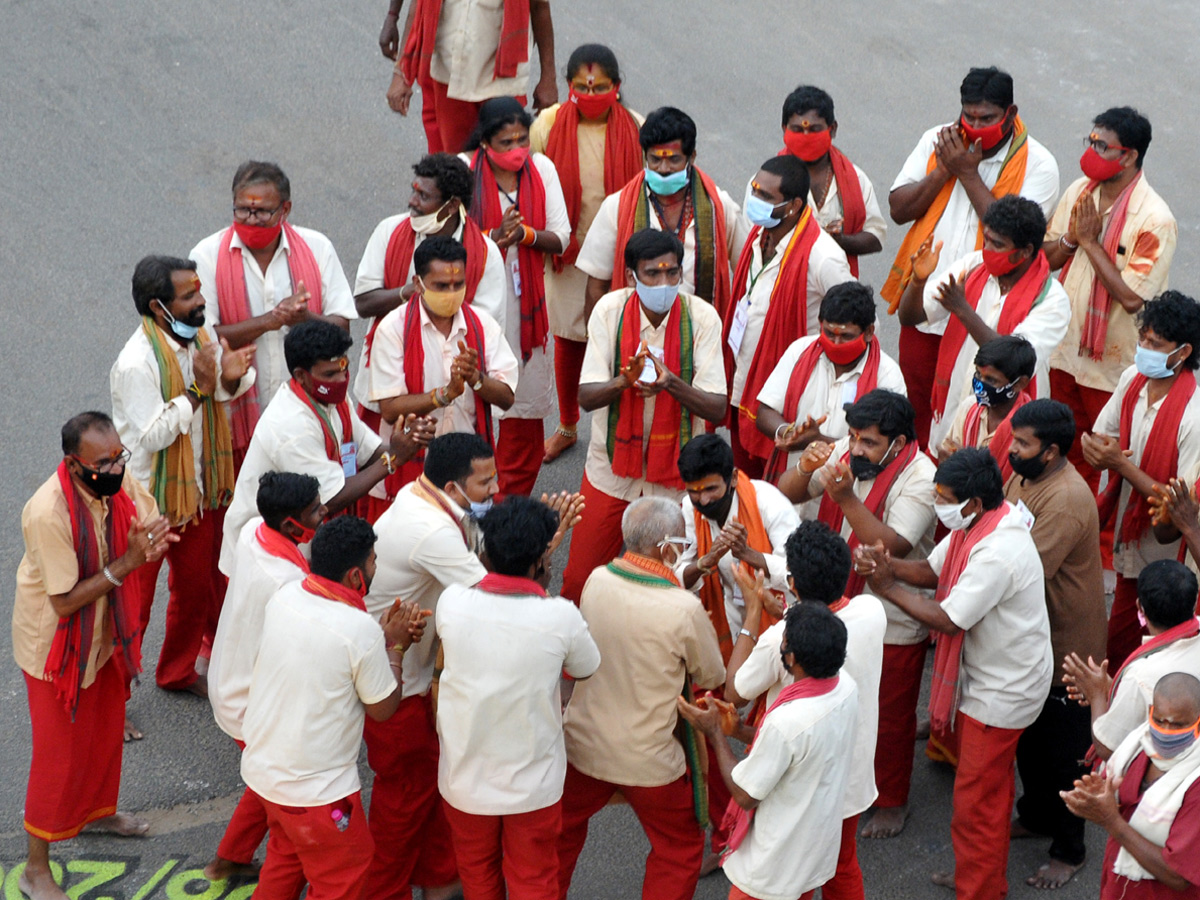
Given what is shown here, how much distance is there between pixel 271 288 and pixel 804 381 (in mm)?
2588

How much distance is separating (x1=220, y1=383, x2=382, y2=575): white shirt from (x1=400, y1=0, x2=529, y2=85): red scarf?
3.68m

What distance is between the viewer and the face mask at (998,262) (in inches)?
261

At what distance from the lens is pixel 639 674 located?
5172mm

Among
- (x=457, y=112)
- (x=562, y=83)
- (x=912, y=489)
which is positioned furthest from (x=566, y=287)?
(x=562, y=83)

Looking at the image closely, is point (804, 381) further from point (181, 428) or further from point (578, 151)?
point (181, 428)

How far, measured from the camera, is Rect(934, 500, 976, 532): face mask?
5.46 m

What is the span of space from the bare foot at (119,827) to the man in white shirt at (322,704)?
4.01 feet

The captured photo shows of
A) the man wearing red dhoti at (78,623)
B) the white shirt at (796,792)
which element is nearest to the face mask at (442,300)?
the man wearing red dhoti at (78,623)

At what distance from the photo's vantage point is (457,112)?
923cm

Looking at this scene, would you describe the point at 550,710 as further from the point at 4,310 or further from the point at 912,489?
the point at 4,310

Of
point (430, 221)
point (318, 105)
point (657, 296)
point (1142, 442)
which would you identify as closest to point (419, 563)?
point (657, 296)

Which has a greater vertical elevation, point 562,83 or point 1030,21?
point 1030,21

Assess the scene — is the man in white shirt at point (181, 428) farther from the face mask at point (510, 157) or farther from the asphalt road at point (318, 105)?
the face mask at point (510, 157)

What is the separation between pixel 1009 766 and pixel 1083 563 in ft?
2.86
